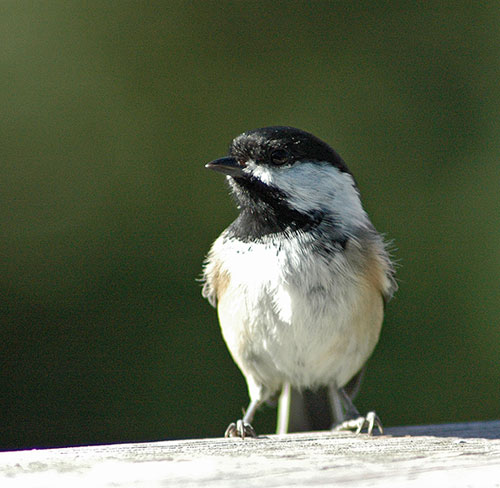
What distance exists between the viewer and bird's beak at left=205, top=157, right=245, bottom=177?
2354 millimetres

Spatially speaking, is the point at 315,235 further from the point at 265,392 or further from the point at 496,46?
the point at 496,46

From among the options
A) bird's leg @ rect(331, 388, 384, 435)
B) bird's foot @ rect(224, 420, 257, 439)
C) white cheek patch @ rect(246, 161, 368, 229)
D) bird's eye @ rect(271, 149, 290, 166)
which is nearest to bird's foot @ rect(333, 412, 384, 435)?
bird's leg @ rect(331, 388, 384, 435)

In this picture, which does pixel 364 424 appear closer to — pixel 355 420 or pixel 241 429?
pixel 355 420

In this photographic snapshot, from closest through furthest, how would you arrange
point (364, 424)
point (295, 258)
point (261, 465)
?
point (261, 465)
point (295, 258)
point (364, 424)

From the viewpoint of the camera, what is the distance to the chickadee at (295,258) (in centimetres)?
234

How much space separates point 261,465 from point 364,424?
2.99 feet

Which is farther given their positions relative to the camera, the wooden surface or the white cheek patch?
the white cheek patch

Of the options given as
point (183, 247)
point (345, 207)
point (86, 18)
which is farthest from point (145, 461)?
point (86, 18)

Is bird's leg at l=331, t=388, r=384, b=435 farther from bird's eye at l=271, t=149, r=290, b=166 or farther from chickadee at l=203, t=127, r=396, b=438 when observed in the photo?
bird's eye at l=271, t=149, r=290, b=166

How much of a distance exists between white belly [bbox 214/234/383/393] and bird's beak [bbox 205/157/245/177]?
241 mm

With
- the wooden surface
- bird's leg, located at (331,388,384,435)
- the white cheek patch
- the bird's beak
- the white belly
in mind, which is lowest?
bird's leg, located at (331,388,384,435)

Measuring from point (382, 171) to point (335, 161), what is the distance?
5.03ft

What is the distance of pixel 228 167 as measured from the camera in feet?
7.75

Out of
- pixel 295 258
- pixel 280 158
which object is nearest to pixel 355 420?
Result: pixel 295 258
